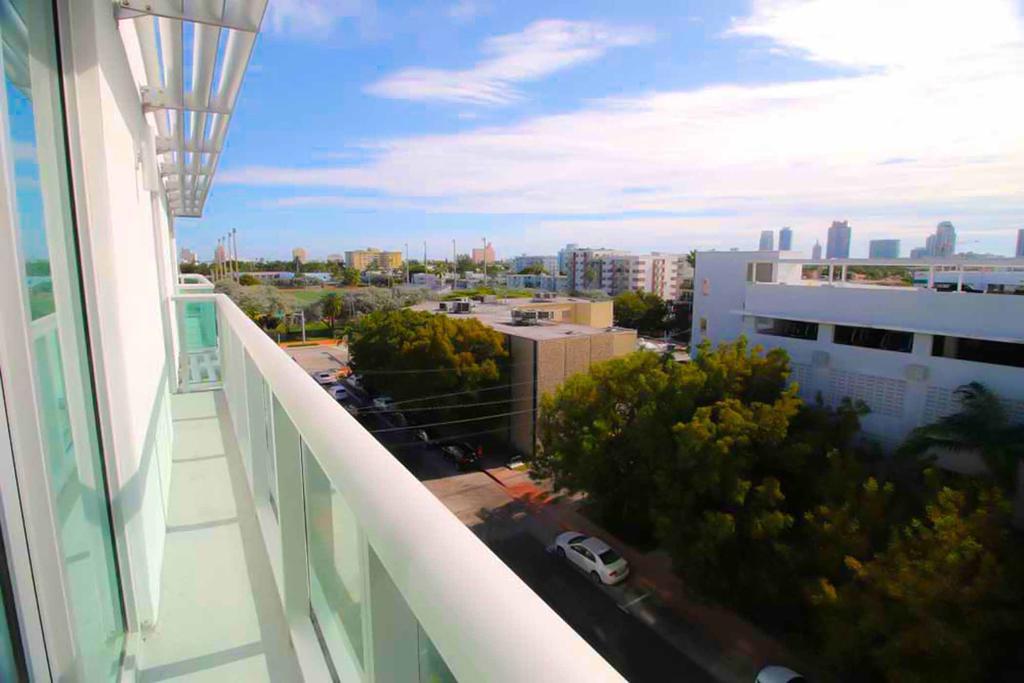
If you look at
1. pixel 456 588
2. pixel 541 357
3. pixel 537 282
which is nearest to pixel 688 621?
pixel 541 357

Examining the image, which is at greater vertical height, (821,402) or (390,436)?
(821,402)

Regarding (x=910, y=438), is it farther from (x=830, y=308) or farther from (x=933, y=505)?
(x=830, y=308)

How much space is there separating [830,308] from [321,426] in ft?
36.6

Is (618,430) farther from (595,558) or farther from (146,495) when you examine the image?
(146,495)

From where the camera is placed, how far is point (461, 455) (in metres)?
15.2

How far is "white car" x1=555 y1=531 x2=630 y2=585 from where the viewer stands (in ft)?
31.2

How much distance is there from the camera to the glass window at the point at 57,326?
0.70m

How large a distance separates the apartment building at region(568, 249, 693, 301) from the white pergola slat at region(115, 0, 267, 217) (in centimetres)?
5098

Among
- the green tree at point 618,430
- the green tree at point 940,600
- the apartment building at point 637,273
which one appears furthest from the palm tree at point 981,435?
the apartment building at point 637,273

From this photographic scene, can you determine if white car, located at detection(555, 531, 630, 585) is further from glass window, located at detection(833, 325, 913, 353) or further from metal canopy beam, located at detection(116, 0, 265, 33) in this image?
metal canopy beam, located at detection(116, 0, 265, 33)

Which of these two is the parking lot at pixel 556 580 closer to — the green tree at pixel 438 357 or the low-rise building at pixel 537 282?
the green tree at pixel 438 357

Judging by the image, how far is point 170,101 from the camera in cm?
250

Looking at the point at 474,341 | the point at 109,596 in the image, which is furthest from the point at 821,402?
the point at 109,596

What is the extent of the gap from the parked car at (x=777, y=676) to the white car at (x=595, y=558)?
269 centimetres
